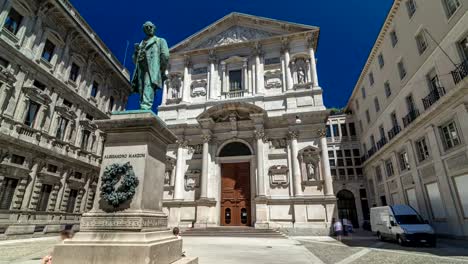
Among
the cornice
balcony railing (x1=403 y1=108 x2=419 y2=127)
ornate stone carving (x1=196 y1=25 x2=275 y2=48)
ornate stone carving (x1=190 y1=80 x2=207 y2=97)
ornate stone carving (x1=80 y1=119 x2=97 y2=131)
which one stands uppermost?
ornate stone carving (x1=196 y1=25 x2=275 y2=48)

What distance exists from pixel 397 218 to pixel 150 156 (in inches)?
583

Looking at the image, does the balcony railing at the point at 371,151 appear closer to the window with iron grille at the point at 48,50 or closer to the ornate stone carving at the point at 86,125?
the ornate stone carving at the point at 86,125

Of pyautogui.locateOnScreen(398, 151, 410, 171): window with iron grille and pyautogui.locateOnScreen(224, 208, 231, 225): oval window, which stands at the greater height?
pyautogui.locateOnScreen(398, 151, 410, 171): window with iron grille

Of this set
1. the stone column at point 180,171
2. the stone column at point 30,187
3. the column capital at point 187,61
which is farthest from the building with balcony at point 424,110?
A: the stone column at point 30,187

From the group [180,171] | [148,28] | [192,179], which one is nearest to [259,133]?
[192,179]

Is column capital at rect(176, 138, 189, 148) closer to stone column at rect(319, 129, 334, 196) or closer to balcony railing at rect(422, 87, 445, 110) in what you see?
stone column at rect(319, 129, 334, 196)

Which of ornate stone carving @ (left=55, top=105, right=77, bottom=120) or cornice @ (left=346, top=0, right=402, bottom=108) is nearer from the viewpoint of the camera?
ornate stone carving @ (left=55, top=105, right=77, bottom=120)

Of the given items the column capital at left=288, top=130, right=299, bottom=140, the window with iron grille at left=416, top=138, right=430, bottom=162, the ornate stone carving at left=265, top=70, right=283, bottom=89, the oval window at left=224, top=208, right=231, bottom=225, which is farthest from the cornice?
the oval window at left=224, top=208, right=231, bottom=225

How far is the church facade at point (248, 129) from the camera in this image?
18.1 m

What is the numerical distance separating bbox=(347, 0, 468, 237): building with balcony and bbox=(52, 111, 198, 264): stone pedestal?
15.9m

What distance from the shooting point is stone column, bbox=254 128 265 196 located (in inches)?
714

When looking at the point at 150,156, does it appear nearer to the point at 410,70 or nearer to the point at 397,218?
the point at 397,218

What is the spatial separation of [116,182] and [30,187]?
16.3 metres

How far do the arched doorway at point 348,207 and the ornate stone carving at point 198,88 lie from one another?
2311cm
